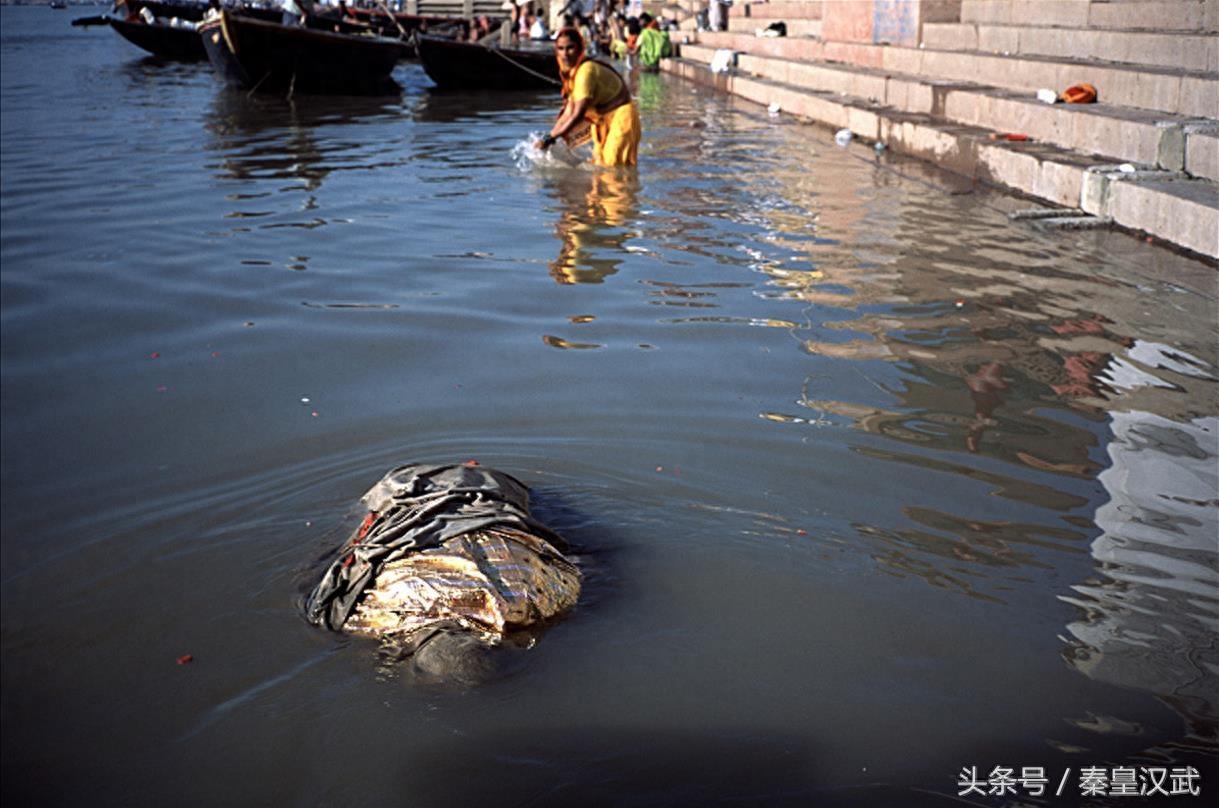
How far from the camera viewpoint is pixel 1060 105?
344 inches

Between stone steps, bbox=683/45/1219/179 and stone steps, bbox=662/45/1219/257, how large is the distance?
3 cm

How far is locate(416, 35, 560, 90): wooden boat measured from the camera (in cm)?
2036

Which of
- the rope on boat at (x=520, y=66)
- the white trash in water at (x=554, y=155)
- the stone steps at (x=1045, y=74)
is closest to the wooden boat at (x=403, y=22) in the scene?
the rope on boat at (x=520, y=66)

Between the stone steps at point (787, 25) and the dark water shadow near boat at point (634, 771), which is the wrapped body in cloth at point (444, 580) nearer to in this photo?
the dark water shadow near boat at point (634, 771)

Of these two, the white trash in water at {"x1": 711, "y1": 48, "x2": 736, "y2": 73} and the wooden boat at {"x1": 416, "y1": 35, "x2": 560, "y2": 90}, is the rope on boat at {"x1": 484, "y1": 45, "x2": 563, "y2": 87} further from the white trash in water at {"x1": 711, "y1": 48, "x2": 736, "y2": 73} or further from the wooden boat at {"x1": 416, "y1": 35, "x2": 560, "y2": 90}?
the white trash in water at {"x1": 711, "y1": 48, "x2": 736, "y2": 73}

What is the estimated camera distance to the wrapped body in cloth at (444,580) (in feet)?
9.66

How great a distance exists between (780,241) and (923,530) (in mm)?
4217

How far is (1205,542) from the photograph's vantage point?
337 cm

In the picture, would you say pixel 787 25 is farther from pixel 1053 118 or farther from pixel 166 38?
pixel 166 38

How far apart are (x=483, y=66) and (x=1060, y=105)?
1369 cm

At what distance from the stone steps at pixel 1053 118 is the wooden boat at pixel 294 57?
8.81m

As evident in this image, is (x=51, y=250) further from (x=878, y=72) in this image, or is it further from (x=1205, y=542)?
(x=878, y=72)

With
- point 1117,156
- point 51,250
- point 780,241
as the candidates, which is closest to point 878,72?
point 1117,156

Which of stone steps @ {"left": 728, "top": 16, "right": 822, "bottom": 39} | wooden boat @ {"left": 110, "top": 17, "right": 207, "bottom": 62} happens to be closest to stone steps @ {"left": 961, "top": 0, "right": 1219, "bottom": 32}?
stone steps @ {"left": 728, "top": 16, "right": 822, "bottom": 39}
